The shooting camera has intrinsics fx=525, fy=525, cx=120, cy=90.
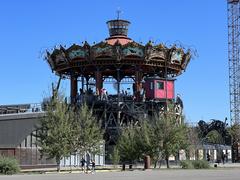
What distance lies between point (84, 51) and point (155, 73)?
15.2 metres

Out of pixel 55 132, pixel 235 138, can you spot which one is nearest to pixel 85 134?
pixel 55 132

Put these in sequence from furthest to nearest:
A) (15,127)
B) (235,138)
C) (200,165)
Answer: (235,138), (15,127), (200,165)

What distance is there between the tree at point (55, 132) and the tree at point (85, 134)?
1749 mm

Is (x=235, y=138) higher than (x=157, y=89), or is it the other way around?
(x=157, y=89)

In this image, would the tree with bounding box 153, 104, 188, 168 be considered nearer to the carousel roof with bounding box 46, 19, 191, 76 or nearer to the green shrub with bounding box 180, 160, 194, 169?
the green shrub with bounding box 180, 160, 194, 169

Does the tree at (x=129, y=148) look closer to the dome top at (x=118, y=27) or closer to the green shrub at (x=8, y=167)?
the green shrub at (x=8, y=167)

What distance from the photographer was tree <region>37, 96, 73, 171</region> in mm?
46781

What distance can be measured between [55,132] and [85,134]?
15.0 feet

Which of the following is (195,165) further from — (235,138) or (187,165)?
(235,138)

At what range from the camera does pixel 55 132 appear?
153ft

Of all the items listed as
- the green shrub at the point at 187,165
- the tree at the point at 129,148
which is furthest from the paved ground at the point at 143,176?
the tree at the point at 129,148

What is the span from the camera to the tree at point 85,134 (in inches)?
1973

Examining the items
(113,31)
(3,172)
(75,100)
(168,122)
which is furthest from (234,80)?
(3,172)

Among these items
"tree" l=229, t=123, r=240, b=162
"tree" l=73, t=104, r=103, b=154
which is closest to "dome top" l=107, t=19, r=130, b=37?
"tree" l=229, t=123, r=240, b=162
